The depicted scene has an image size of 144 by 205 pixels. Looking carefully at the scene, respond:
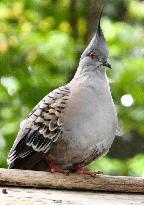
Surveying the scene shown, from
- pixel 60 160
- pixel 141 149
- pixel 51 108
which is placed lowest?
pixel 141 149

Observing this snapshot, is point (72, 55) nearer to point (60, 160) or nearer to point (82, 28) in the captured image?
point (82, 28)

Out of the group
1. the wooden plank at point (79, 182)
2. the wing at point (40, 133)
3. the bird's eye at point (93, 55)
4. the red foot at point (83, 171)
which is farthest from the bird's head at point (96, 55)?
the wooden plank at point (79, 182)

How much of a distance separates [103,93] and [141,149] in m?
3.46

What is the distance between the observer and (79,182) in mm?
2941

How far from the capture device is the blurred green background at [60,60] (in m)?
5.51

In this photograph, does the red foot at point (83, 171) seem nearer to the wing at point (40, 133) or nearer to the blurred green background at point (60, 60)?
the wing at point (40, 133)

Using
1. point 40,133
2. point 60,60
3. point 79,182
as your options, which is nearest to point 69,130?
point 40,133

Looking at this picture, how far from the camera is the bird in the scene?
3275 millimetres

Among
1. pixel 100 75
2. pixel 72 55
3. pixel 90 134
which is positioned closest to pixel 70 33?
pixel 72 55

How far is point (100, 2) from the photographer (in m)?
6.45

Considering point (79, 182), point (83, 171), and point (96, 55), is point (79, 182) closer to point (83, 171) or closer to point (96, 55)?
point (83, 171)

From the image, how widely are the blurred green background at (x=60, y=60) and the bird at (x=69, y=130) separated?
1638mm

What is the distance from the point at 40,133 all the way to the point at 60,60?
2584 millimetres

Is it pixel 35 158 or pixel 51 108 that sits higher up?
pixel 51 108
